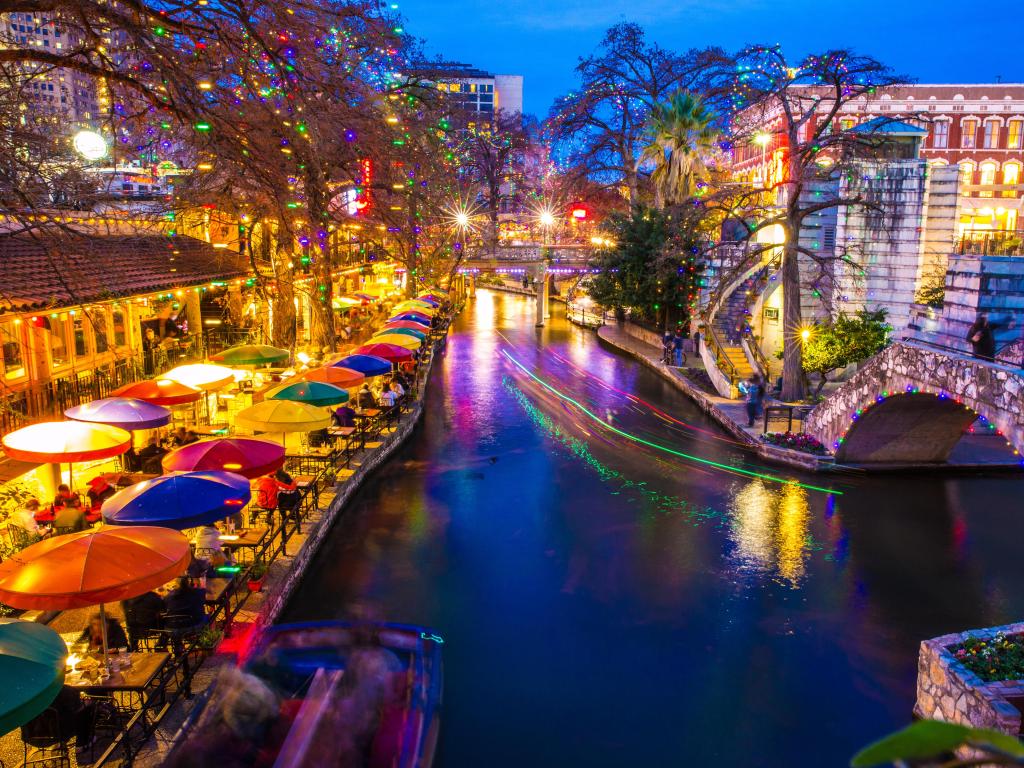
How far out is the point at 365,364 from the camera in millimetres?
23422

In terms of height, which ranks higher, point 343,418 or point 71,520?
point 71,520

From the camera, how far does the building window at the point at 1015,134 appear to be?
60094 millimetres

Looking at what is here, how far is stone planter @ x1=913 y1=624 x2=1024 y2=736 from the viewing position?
29.2ft

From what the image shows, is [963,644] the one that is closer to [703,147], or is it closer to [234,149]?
[234,149]

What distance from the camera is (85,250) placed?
395 inches

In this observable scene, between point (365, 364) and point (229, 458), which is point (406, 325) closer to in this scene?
point (365, 364)

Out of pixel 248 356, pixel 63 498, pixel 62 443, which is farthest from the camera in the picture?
pixel 248 356

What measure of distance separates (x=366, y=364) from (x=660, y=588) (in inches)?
472

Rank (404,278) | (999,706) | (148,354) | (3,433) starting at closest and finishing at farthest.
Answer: (999,706)
(3,433)
(148,354)
(404,278)

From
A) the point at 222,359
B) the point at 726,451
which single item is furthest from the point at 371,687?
the point at 726,451

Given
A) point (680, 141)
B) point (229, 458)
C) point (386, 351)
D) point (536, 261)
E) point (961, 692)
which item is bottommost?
point (961, 692)

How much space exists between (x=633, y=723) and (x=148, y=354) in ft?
62.0

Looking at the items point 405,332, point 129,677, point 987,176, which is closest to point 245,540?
point 129,677

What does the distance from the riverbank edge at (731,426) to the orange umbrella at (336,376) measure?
11741 millimetres
